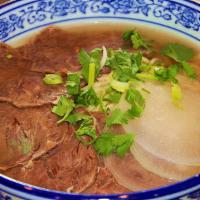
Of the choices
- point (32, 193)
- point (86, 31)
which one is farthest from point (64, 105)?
point (86, 31)

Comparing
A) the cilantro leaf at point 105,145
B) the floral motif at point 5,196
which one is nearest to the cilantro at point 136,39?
the cilantro leaf at point 105,145

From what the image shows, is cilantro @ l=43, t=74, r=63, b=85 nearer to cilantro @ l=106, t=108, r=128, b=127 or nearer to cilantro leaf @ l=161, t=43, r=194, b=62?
cilantro @ l=106, t=108, r=128, b=127

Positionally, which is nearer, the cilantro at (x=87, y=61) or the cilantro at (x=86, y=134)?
the cilantro at (x=86, y=134)

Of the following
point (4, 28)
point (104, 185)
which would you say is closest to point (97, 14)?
point (4, 28)

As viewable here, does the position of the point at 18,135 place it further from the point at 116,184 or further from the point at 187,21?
the point at 187,21

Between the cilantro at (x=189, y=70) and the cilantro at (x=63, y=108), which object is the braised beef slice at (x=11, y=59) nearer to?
the cilantro at (x=63, y=108)

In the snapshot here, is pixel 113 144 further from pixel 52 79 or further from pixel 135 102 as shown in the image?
pixel 52 79
